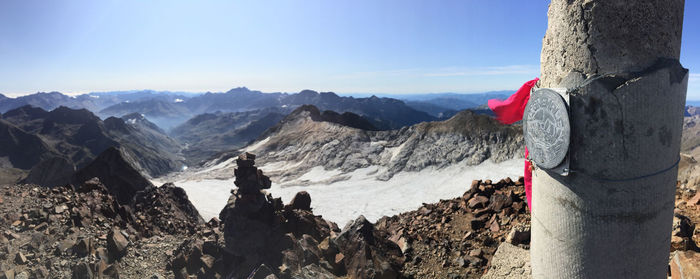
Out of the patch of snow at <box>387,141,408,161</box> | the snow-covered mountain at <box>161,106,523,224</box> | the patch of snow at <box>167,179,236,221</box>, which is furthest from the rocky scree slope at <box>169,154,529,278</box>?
the patch of snow at <box>387,141,408,161</box>

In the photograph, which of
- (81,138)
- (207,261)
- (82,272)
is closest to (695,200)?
(207,261)

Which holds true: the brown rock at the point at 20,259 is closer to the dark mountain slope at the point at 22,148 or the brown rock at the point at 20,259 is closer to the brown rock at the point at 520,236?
the brown rock at the point at 520,236

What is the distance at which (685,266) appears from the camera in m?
4.36

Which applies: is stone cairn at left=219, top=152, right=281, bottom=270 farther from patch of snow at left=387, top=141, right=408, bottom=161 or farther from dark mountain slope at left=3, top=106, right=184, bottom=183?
dark mountain slope at left=3, top=106, right=184, bottom=183

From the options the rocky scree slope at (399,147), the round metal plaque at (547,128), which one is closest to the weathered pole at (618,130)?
the round metal plaque at (547,128)

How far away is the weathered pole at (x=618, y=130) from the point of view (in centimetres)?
289

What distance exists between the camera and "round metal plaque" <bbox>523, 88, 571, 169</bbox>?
3102mm

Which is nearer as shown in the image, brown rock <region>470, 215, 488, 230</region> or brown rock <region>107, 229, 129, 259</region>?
brown rock <region>470, 215, 488, 230</region>

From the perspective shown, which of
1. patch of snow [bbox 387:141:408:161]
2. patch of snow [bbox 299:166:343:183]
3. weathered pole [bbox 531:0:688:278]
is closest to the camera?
weathered pole [bbox 531:0:688:278]

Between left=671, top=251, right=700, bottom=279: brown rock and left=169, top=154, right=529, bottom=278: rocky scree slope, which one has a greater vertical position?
left=671, top=251, right=700, bottom=279: brown rock

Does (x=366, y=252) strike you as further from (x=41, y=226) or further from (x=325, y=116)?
(x=325, y=116)

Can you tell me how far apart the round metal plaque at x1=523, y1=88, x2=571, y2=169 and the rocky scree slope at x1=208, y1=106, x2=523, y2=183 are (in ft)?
108

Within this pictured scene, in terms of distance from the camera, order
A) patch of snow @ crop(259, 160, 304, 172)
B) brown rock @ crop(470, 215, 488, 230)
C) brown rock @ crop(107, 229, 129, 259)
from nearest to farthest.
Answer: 1. brown rock @ crop(470, 215, 488, 230)
2. brown rock @ crop(107, 229, 129, 259)
3. patch of snow @ crop(259, 160, 304, 172)

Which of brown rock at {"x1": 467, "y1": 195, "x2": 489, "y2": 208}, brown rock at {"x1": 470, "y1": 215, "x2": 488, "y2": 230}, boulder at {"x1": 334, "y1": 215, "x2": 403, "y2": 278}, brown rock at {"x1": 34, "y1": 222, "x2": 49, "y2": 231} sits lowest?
brown rock at {"x1": 34, "y1": 222, "x2": 49, "y2": 231}
